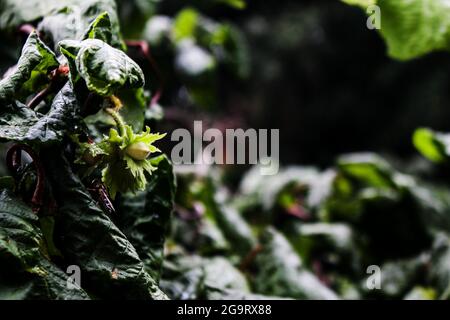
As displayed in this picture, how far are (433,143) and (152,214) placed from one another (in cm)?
68

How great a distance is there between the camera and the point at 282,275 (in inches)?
36.1

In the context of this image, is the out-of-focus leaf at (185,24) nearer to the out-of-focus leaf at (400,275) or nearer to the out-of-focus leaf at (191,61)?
the out-of-focus leaf at (191,61)

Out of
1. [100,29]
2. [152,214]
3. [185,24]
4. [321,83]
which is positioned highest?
[100,29]

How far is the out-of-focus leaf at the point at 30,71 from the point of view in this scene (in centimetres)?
54

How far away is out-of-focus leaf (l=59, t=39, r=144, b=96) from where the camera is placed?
50 centimetres

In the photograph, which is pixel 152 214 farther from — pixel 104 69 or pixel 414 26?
pixel 414 26

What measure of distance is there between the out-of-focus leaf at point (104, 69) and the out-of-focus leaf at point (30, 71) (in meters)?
0.06

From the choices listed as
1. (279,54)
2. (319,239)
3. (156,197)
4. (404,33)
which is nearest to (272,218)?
(319,239)

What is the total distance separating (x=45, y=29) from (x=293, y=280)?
56 cm

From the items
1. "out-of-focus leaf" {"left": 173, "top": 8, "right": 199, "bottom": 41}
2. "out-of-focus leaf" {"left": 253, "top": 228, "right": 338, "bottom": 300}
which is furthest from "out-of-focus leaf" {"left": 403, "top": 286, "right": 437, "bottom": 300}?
"out-of-focus leaf" {"left": 173, "top": 8, "right": 199, "bottom": 41}

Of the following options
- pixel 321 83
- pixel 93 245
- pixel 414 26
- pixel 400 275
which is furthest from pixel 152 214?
pixel 321 83

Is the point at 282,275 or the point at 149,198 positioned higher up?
the point at 149,198

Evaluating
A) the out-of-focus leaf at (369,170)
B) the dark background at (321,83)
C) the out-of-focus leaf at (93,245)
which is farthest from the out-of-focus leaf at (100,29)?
the dark background at (321,83)

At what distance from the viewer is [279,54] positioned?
3697 millimetres
